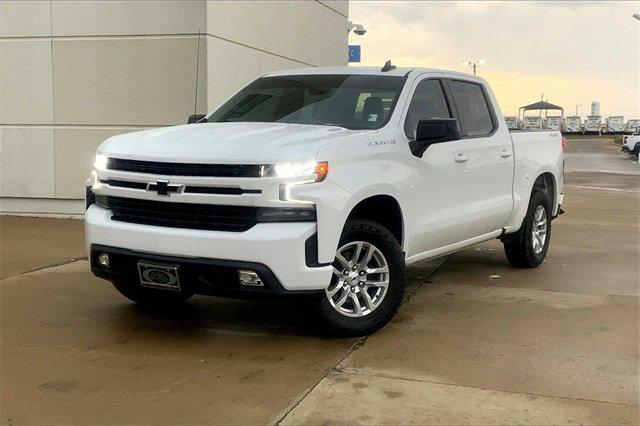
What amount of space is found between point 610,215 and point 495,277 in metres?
6.68

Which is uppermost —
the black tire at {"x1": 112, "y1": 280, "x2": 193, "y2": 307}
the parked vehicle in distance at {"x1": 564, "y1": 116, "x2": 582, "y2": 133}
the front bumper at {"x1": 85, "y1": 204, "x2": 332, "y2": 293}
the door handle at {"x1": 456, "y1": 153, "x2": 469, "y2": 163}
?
the parked vehicle in distance at {"x1": 564, "y1": 116, "x2": 582, "y2": 133}

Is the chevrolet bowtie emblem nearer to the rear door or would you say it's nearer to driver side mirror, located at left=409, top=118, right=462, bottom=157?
driver side mirror, located at left=409, top=118, right=462, bottom=157

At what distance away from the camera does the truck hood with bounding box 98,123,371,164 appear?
15.5 feet

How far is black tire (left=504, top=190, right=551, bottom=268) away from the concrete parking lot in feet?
0.87

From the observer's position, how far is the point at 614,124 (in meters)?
84.1

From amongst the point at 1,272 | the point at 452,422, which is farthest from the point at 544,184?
the point at 1,272

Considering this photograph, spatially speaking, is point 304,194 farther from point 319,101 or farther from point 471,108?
point 471,108

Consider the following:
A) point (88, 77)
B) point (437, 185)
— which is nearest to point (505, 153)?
point (437, 185)

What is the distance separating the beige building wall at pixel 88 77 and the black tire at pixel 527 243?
5021 mm

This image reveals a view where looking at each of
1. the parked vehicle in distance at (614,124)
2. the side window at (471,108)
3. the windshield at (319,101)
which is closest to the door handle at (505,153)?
the side window at (471,108)

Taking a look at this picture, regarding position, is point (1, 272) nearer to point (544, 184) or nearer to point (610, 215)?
point (544, 184)

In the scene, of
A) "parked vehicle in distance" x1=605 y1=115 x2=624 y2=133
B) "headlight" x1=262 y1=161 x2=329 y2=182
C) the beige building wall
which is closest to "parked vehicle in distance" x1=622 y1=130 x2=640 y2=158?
the beige building wall

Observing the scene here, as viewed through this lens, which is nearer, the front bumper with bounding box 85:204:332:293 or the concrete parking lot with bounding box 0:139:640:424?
the concrete parking lot with bounding box 0:139:640:424

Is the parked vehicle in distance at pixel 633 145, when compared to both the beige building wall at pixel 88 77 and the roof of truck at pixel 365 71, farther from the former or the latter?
the roof of truck at pixel 365 71
